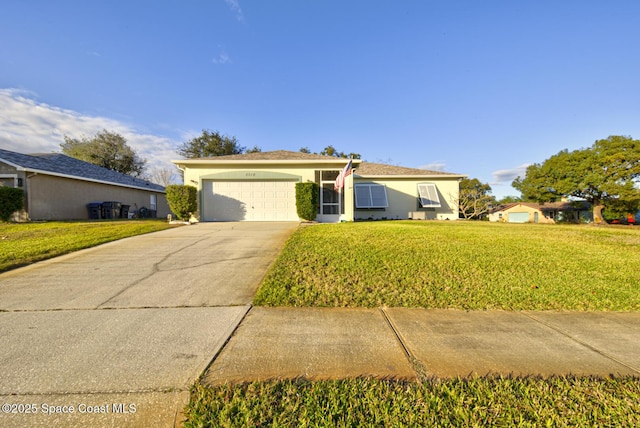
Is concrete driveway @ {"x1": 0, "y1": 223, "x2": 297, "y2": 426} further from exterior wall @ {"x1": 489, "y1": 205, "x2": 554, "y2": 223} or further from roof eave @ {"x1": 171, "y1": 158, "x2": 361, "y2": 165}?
exterior wall @ {"x1": 489, "y1": 205, "x2": 554, "y2": 223}

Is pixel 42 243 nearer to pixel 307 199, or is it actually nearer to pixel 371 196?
pixel 307 199

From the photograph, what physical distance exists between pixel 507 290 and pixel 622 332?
1.20 meters

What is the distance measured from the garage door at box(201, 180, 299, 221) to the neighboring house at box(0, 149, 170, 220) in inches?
329

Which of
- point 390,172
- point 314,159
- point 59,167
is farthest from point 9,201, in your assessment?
point 390,172

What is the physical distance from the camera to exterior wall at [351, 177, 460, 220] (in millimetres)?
16125

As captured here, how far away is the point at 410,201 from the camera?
16203 millimetres

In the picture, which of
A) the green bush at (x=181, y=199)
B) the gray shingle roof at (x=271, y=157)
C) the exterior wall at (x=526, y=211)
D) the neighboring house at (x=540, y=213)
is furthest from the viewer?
the exterior wall at (x=526, y=211)

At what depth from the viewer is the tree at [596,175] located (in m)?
20.6

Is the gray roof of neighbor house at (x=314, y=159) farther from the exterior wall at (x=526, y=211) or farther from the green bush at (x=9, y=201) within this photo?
the exterior wall at (x=526, y=211)

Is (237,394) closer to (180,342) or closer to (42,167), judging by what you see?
(180,342)

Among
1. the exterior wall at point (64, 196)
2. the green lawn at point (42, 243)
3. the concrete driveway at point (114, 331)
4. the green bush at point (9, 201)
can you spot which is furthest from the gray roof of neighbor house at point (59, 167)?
the concrete driveway at point (114, 331)

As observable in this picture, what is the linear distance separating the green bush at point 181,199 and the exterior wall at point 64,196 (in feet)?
24.0

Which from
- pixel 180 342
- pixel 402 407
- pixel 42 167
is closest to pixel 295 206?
pixel 180 342

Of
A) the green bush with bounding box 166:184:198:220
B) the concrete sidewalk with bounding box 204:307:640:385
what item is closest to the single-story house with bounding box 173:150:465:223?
the green bush with bounding box 166:184:198:220
